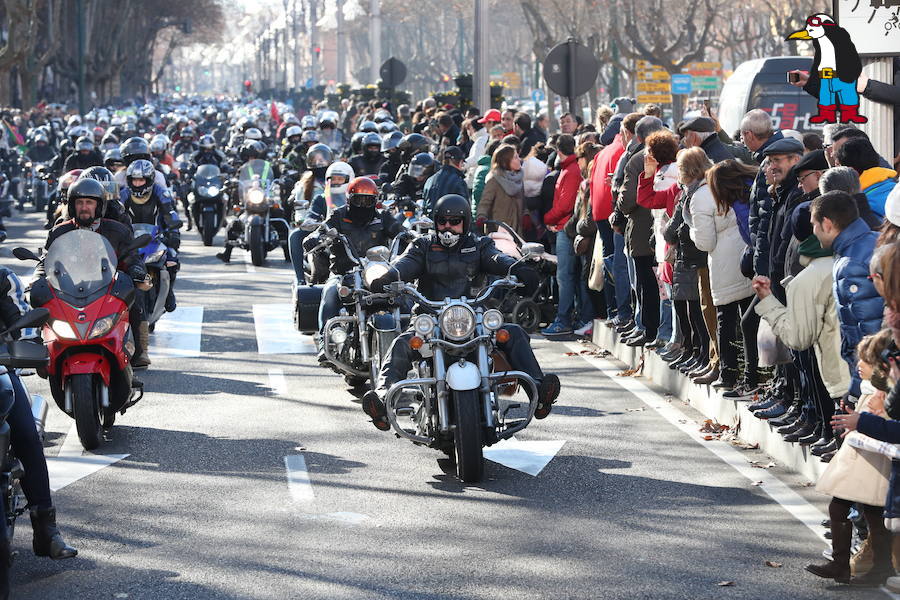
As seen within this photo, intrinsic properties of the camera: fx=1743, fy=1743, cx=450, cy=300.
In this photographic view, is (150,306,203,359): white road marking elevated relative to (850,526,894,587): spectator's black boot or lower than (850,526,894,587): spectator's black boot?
lower

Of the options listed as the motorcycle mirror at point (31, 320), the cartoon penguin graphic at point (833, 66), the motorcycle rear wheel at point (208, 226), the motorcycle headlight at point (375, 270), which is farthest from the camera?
the motorcycle rear wheel at point (208, 226)

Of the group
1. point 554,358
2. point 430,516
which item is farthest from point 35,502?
point 554,358

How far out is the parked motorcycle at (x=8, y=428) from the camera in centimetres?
634

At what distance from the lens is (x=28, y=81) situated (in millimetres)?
63719

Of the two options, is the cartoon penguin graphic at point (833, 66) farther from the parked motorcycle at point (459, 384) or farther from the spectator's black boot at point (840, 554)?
the spectator's black boot at point (840, 554)

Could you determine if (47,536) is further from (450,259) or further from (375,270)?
(450,259)

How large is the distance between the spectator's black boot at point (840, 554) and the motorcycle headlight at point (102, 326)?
4576mm

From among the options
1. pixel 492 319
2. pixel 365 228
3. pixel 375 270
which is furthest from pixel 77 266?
pixel 365 228

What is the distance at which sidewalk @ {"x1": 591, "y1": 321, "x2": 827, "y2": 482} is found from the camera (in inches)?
355

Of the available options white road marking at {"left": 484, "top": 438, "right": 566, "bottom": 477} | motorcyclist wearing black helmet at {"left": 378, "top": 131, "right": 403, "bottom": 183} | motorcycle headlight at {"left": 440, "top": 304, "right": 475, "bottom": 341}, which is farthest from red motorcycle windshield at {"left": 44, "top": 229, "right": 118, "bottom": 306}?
motorcyclist wearing black helmet at {"left": 378, "top": 131, "right": 403, "bottom": 183}

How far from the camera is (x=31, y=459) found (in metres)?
7.08

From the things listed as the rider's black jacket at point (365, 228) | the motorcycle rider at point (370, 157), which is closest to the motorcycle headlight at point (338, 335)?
the rider's black jacket at point (365, 228)

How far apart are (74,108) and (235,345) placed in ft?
230

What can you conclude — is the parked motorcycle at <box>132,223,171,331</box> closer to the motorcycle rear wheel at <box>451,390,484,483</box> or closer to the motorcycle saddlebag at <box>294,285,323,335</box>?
the motorcycle saddlebag at <box>294,285,323,335</box>
